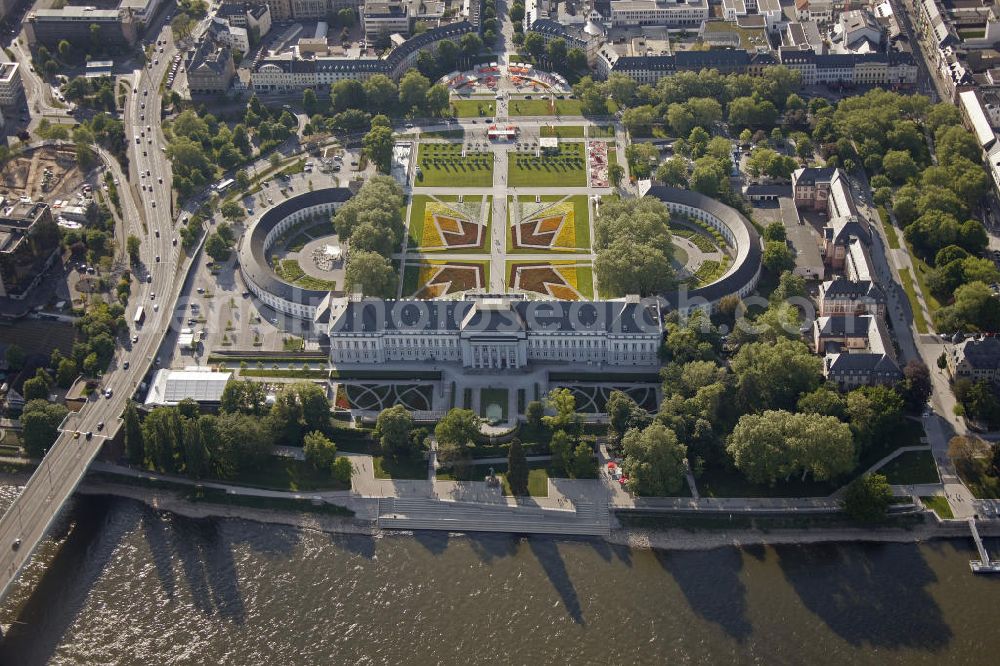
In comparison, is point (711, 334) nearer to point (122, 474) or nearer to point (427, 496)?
point (427, 496)

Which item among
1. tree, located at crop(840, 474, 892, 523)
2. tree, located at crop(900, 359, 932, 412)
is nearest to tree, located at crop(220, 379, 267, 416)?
tree, located at crop(840, 474, 892, 523)

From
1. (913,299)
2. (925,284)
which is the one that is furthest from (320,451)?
(925,284)

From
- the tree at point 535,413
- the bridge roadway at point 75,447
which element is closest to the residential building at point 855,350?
the tree at point 535,413

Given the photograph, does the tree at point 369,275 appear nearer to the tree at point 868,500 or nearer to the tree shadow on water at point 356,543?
the tree shadow on water at point 356,543

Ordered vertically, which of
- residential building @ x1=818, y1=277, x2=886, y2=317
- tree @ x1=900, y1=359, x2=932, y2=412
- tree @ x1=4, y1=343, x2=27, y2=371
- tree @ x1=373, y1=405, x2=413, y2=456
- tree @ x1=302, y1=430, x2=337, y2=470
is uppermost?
residential building @ x1=818, y1=277, x2=886, y2=317

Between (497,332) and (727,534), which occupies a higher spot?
(497,332)

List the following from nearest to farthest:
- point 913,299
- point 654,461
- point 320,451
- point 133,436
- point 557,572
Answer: point 557,572 < point 654,461 < point 320,451 < point 133,436 < point 913,299

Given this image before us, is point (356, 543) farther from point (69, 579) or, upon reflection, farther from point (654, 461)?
point (654, 461)

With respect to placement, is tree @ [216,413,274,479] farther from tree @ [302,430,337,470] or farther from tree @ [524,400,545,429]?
tree @ [524,400,545,429]
